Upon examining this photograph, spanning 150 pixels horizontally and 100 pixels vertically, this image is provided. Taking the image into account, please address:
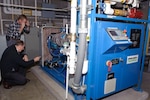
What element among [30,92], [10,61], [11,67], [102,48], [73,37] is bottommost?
[30,92]

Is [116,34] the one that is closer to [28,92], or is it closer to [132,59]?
[132,59]

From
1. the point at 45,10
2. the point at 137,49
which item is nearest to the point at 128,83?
the point at 137,49

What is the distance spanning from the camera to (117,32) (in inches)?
70.5

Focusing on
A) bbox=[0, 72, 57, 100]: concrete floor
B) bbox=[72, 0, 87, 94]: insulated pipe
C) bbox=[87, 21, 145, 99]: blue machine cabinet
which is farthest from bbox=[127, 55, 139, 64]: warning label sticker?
bbox=[0, 72, 57, 100]: concrete floor

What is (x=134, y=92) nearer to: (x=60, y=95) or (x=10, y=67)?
(x=60, y=95)

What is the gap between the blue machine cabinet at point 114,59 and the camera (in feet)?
5.60

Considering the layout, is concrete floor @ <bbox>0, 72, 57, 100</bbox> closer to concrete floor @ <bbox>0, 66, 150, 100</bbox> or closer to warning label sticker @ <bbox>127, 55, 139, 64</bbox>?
concrete floor @ <bbox>0, 66, 150, 100</bbox>

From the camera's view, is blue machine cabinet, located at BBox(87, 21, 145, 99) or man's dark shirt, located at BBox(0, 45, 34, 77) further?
man's dark shirt, located at BBox(0, 45, 34, 77)

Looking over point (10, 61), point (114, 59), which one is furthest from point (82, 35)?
point (10, 61)

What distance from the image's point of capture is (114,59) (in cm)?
193

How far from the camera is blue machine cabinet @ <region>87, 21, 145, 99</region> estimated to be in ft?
5.60

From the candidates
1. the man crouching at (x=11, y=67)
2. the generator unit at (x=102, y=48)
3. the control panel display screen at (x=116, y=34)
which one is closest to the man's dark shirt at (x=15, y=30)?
the man crouching at (x=11, y=67)

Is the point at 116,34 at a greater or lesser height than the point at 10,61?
greater

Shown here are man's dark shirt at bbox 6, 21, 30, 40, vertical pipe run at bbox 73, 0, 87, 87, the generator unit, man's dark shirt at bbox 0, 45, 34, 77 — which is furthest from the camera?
man's dark shirt at bbox 6, 21, 30, 40
